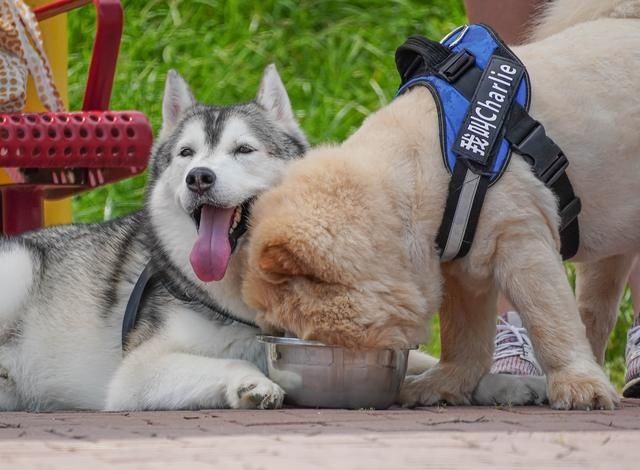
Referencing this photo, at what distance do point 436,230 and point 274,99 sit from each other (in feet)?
4.04

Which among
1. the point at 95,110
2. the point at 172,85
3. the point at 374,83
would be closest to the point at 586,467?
the point at 172,85

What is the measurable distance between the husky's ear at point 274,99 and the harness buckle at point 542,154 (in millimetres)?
1194

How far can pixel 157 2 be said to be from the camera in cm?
888

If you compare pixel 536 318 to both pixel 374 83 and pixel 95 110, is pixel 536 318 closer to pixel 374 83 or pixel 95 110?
pixel 95 110

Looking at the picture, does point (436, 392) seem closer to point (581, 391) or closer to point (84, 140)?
point (581, 391)

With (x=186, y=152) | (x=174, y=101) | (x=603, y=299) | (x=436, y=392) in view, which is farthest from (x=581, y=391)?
(x=174, y=101)

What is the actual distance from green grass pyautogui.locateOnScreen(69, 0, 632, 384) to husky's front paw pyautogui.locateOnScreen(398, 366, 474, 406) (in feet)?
13.1

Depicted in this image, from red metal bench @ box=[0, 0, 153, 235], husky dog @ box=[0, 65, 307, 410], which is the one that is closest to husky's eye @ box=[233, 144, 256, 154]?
husky dog @ box=[0, 65, 307, 410]

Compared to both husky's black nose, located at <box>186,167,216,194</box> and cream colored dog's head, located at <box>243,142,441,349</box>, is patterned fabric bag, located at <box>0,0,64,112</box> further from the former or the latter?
cream colored dog's head, located at <box>243,142,441,349</box>

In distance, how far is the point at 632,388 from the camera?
162 inches

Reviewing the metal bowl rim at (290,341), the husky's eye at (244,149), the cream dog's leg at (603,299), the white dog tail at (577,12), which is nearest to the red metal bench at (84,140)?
the husky's eye at (244,149)

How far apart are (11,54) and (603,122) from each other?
87.3 inches

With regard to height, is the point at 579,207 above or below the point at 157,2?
below

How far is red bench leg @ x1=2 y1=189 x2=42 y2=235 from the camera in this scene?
4.66 meters
